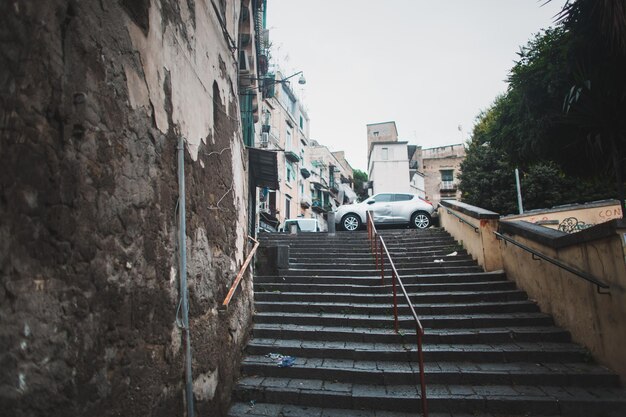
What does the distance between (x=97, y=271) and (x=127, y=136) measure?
909 millimetres

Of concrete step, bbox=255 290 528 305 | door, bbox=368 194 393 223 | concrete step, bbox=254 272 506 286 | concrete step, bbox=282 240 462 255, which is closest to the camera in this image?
concrete step, bbox=255 290 528 305

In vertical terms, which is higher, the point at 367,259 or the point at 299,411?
the point at 367,259

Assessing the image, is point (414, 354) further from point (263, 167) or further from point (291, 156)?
point (291, 156)

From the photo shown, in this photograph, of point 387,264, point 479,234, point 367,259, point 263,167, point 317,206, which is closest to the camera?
point 479,234

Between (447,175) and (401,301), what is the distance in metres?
31.1

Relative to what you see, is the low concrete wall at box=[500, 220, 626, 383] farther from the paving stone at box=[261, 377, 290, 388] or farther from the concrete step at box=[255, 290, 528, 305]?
the paving stone at box=[261, 377, 290, 388]

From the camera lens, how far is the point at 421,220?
41.4ft

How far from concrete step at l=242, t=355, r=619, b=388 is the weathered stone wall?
3.69ft

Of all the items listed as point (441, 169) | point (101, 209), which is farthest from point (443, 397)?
point (441, 169)

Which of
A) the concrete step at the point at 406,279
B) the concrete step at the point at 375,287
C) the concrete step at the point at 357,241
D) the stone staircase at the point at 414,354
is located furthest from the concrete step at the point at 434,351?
the concrete step at the point at 357,241

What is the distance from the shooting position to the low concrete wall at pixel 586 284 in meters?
3.82

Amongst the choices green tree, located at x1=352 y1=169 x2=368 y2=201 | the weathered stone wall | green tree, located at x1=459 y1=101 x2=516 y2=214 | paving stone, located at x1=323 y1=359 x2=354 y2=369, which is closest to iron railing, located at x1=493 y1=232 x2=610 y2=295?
paving stone, located at x1=323 y1=359 x2=354 y2=369

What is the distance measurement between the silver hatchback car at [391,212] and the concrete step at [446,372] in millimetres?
8412

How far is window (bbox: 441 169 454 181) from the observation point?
3402 cm
